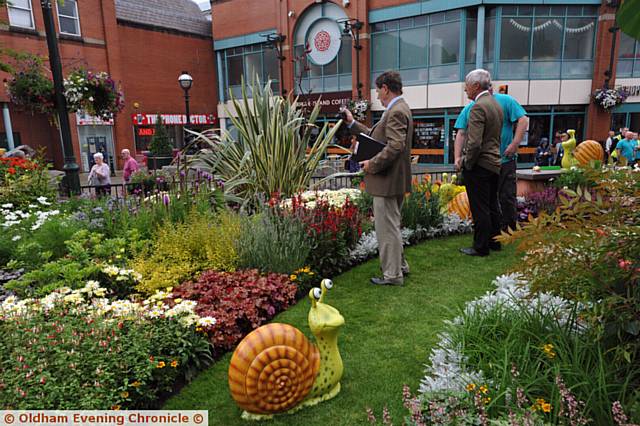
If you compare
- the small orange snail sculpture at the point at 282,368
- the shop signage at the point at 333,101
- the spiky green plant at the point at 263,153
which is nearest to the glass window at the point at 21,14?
the shop signage at the point at 333,101

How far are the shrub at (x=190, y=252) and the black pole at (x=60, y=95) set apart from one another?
335 cm

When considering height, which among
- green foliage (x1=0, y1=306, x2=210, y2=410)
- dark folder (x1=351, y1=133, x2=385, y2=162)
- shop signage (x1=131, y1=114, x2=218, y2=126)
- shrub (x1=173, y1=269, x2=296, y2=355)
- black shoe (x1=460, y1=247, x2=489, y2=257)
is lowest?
black shoe (x1=460, y1=247, x2=489, y2=257)

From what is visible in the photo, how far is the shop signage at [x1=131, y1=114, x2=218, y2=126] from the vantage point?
82.4 ft

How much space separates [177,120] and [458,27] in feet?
54.9

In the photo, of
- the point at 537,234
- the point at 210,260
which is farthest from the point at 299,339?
the point at 210,260

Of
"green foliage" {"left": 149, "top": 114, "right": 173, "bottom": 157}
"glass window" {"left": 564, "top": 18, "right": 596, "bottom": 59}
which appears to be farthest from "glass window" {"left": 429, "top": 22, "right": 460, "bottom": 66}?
→ "green foliage" {"left": 149, "top": 114, "right": 173, "bottom": 157}

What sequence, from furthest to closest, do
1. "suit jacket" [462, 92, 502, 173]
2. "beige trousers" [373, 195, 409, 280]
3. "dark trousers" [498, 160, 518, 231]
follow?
"dark trousers" [498, 160, 518, 231]
"suit jacket" [462, 92, 502, 173]
"beige trousers" [373, 195, 409, 280]

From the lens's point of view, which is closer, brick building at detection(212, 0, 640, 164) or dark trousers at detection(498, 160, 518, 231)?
dark trousers at detection(498, 160, 518, 231)

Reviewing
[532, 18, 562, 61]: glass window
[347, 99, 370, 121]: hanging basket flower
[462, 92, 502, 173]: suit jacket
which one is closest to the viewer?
[462, 92, 502, 173]: suit jacket

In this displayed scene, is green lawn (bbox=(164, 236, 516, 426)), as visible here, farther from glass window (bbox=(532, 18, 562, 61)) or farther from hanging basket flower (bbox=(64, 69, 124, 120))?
glass window (bbox=(532, 18, 562, 61))

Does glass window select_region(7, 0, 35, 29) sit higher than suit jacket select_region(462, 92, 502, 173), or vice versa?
glass window select_region(7, 0, 35, 29)

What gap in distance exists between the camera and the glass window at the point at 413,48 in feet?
70.7

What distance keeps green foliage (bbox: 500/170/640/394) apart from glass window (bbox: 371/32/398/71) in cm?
2178

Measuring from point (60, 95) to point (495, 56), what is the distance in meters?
18.0
